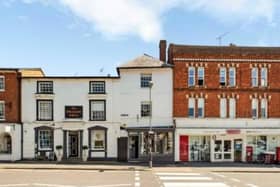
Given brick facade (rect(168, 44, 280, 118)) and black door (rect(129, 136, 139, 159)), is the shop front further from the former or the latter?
brick facade (rect(168, 44, 280, 118))

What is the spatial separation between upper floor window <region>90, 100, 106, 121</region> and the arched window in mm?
7190

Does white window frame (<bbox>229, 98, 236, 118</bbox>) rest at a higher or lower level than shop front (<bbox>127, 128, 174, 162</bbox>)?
higher

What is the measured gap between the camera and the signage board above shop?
4400 centimetres

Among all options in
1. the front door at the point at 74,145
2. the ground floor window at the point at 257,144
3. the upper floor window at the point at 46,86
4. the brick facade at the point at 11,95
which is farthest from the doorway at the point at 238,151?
the brick facade at the point at 11,95

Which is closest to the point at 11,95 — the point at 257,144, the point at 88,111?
the point at 88,111

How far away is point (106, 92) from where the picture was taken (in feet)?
145

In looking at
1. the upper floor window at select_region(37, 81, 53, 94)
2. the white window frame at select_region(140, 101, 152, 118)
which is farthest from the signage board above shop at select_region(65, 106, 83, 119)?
the white window frame at select_region(140, 101, 152, 118)

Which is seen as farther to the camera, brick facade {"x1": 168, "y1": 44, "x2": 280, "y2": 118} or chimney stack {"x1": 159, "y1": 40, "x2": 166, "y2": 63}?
chimney stack {"x1": 159, "y1": 40, "x2": 166, "y2": 63}

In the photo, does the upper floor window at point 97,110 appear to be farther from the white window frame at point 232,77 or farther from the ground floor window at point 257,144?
the ground floor window at point 257,144

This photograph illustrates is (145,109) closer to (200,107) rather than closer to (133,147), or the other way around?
(133,147)

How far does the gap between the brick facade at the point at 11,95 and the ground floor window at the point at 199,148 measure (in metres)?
15.0

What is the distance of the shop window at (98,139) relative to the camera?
44062 mm

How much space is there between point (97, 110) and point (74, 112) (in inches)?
77.7

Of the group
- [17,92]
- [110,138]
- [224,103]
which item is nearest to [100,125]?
[110,138]
